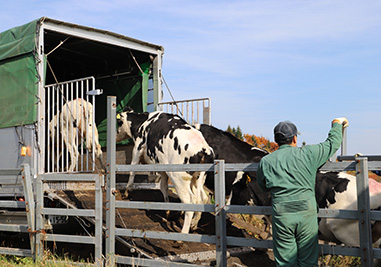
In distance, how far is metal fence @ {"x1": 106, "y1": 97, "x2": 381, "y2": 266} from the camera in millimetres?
→ 4547

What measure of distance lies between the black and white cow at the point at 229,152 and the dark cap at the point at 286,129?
3.27 m

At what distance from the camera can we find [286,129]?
4.63 meters

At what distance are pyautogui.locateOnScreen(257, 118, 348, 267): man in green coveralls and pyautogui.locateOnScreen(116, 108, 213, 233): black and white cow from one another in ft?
9.44

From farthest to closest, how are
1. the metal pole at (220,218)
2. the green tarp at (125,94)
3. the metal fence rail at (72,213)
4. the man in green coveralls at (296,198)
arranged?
the green tarp at (125,94) → the metal fence rail at (72,213) → the metal pole at (220,218) → the man in green coveralls at (296,198)

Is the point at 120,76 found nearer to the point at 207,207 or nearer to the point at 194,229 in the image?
the point at 194,229

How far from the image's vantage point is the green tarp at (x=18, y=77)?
805 centimetres

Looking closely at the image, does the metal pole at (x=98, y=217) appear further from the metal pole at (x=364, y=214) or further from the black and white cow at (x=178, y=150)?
the metal pole at (x=364, y=214)

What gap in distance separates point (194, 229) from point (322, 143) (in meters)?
3.57

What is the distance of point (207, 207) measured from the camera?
217 inches

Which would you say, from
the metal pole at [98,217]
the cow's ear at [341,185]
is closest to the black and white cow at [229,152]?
the cow's ear at [341,185]

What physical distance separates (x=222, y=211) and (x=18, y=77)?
4955 mm

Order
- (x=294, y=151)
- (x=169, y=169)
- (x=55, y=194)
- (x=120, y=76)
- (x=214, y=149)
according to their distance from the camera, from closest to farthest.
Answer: (x=294, y=151), (x=169, y=169), (x=55, y=194), (x=214, y=149), (x=120, y=76)

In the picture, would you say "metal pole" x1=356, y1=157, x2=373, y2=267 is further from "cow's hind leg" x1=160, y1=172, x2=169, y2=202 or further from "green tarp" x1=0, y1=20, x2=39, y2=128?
"green tarp" x1=0, y1=20, x2=39, y2=128

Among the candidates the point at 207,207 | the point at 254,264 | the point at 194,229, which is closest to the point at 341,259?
the point at 254,264
